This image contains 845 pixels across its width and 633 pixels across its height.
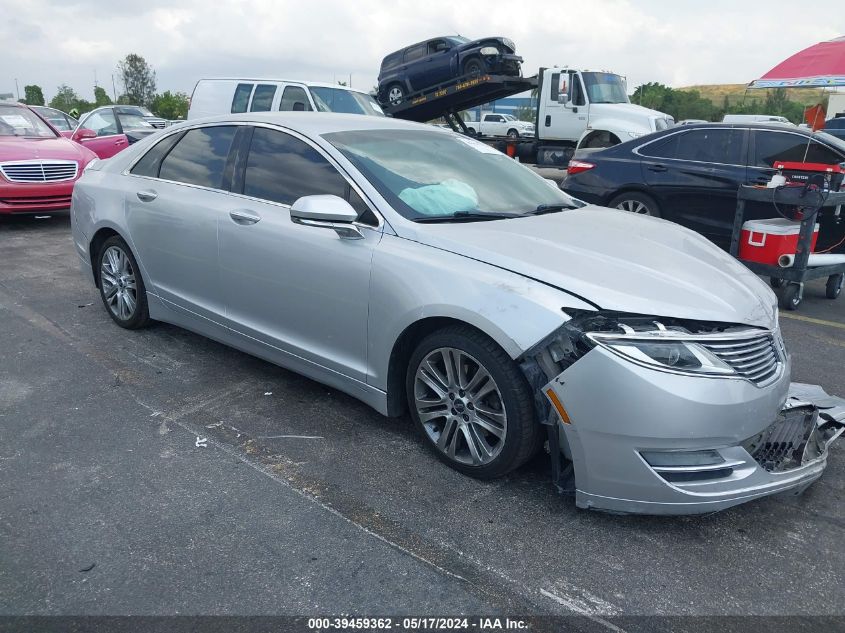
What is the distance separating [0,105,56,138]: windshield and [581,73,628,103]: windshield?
1103 cm

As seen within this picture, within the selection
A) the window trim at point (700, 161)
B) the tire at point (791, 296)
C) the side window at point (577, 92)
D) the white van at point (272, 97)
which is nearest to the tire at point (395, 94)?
the side window at point (577, 92)

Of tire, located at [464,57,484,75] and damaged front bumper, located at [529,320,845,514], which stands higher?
tire, located at [464,57,484,75]

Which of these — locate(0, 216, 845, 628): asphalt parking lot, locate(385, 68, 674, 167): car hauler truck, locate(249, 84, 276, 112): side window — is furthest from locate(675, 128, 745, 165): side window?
locate(385, 68, 674, 167): car hauler truck

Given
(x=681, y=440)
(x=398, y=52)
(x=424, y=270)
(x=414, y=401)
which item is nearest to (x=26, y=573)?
(x=414, y=401)

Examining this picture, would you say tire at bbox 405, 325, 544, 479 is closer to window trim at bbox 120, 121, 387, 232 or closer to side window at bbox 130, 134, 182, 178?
window trim at bbox 120, 121, 387, 232

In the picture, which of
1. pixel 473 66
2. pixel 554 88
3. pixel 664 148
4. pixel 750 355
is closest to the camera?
pixel 750 355

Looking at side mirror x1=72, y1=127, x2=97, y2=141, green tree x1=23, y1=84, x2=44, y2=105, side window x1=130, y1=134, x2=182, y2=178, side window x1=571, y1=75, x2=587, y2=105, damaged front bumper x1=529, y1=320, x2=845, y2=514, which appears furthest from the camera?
green tree x1=23, y1=84, x2=44, y2=105

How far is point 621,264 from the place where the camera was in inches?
121

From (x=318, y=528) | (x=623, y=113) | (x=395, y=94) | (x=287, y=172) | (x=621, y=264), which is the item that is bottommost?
(x=318, y=528)

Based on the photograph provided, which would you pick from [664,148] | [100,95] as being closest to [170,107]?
[100,95]

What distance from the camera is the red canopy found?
870cm

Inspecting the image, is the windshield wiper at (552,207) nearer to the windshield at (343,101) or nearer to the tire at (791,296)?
the tire at (791,296)

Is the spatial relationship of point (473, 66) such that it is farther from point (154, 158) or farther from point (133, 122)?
point (154, 158)

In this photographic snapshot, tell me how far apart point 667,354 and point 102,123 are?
1362cm
